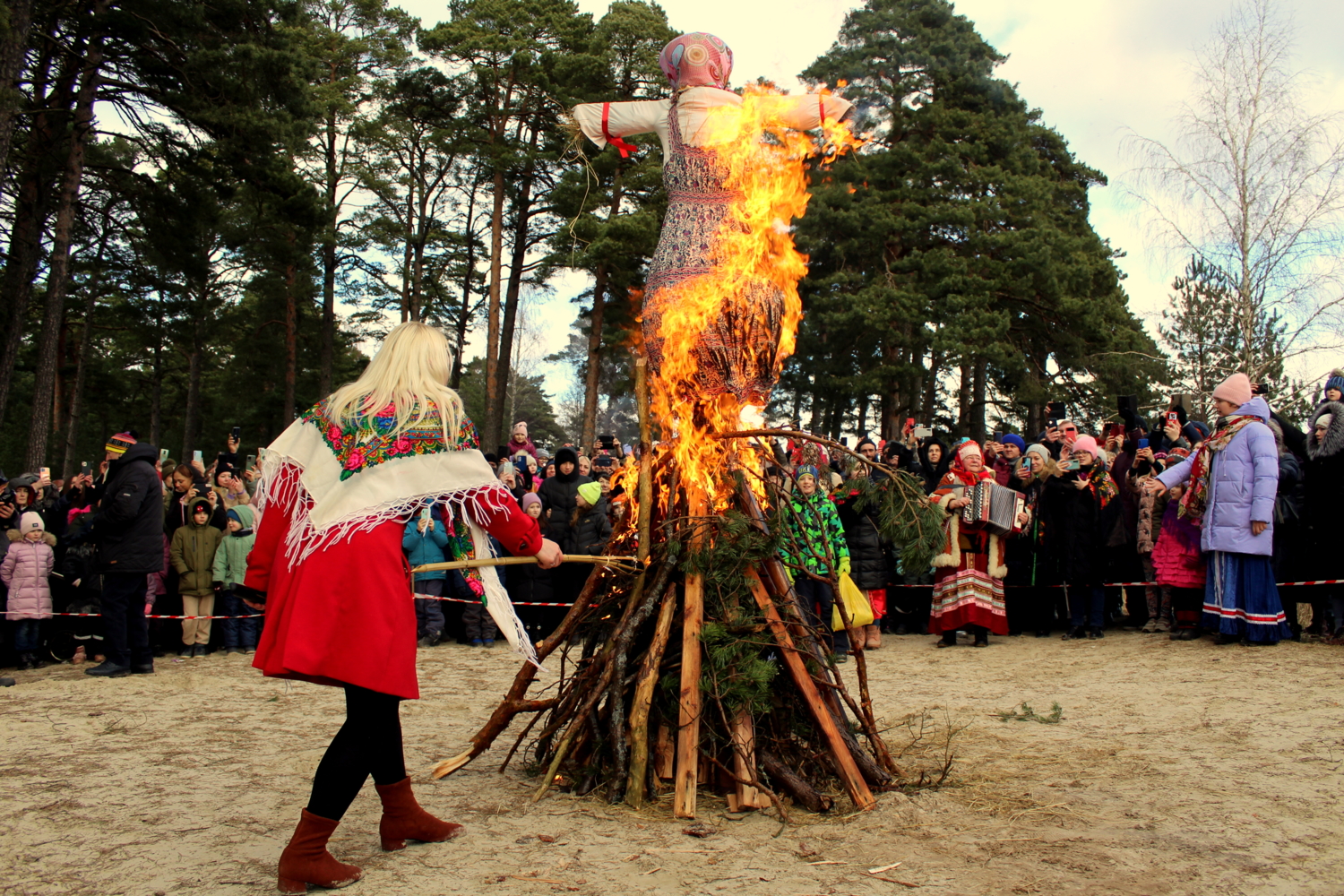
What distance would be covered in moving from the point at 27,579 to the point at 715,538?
674cm

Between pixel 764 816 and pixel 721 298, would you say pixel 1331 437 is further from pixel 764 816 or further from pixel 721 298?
pixel 764 816

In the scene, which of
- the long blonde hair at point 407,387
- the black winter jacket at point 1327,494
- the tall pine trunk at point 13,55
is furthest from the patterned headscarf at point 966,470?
the tall pine trunk at point 13,55

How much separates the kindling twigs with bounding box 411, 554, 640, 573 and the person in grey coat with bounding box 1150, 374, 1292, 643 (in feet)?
17.4

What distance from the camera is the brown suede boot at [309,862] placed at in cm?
331

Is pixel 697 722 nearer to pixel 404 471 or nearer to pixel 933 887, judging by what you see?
pixel 933 887

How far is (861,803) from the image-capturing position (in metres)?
4.21

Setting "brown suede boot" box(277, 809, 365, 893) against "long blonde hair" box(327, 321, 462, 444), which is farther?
"long blonde hair" box(327, 321, 462, 444)

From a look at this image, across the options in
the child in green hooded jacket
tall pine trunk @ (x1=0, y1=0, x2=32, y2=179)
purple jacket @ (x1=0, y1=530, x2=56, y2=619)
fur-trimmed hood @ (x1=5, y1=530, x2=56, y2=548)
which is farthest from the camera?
tall pine trunk @ (x1=0, y1=0, x2=32, y2=179)

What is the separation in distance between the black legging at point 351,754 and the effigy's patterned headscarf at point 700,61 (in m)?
3.30

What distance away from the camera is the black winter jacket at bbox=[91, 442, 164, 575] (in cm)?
762

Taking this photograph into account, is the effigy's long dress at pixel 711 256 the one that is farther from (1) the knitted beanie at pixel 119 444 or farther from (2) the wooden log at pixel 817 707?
(1) the knitted beanie at pixel 119 444

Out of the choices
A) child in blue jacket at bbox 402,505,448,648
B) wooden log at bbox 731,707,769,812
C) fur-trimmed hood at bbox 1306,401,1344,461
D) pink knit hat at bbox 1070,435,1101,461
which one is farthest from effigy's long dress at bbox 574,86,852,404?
pink knit hat at bbox 1070,435,1101,461

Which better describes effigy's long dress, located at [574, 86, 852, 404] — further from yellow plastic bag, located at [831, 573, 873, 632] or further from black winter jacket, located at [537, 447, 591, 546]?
black winter jacket, located at [537, 447, 591, 546]

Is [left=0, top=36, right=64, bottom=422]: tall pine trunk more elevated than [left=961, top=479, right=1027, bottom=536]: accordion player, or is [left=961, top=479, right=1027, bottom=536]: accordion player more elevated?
[left=0, top=36, right=64, bottom=422]: tall pine trunk
